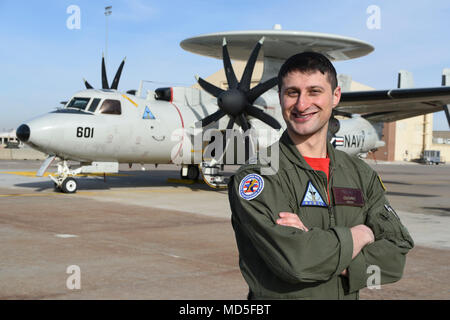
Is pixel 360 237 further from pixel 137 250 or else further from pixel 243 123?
pixel 243 123

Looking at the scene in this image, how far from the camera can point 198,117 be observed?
18.4m

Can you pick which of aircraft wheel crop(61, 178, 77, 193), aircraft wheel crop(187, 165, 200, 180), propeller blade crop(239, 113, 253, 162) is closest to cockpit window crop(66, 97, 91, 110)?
aircraft wheel crop(61, 178, 77, 193)

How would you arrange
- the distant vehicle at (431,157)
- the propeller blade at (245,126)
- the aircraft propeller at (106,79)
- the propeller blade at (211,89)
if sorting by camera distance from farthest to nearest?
the distant vehicle at (431,157) < the aircraft propeller at (106,79) < the propeller blade at (211,89) < the propeller blade at (245,126)

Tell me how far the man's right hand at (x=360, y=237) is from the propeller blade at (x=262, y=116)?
14.7 meters

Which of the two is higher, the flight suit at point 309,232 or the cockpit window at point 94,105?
the cockpit window at point 94,105

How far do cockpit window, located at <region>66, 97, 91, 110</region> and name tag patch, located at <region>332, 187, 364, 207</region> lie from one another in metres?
14.4

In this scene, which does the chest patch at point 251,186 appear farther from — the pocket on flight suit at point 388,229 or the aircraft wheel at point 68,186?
the aircraft wheel at point 68,186

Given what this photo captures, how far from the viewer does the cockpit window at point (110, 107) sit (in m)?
15.8

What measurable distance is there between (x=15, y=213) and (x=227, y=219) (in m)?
5.06

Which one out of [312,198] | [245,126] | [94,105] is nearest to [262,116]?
[245,126]

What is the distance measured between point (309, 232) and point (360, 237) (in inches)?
11.2

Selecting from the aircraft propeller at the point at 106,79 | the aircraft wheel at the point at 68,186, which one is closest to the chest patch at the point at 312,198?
the aircraft wheel at the point at 68,186

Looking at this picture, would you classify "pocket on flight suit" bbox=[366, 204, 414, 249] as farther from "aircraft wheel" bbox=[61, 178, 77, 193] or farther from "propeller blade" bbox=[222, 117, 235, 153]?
"propeller blade" bbox=[222, 117, 235, 153]
